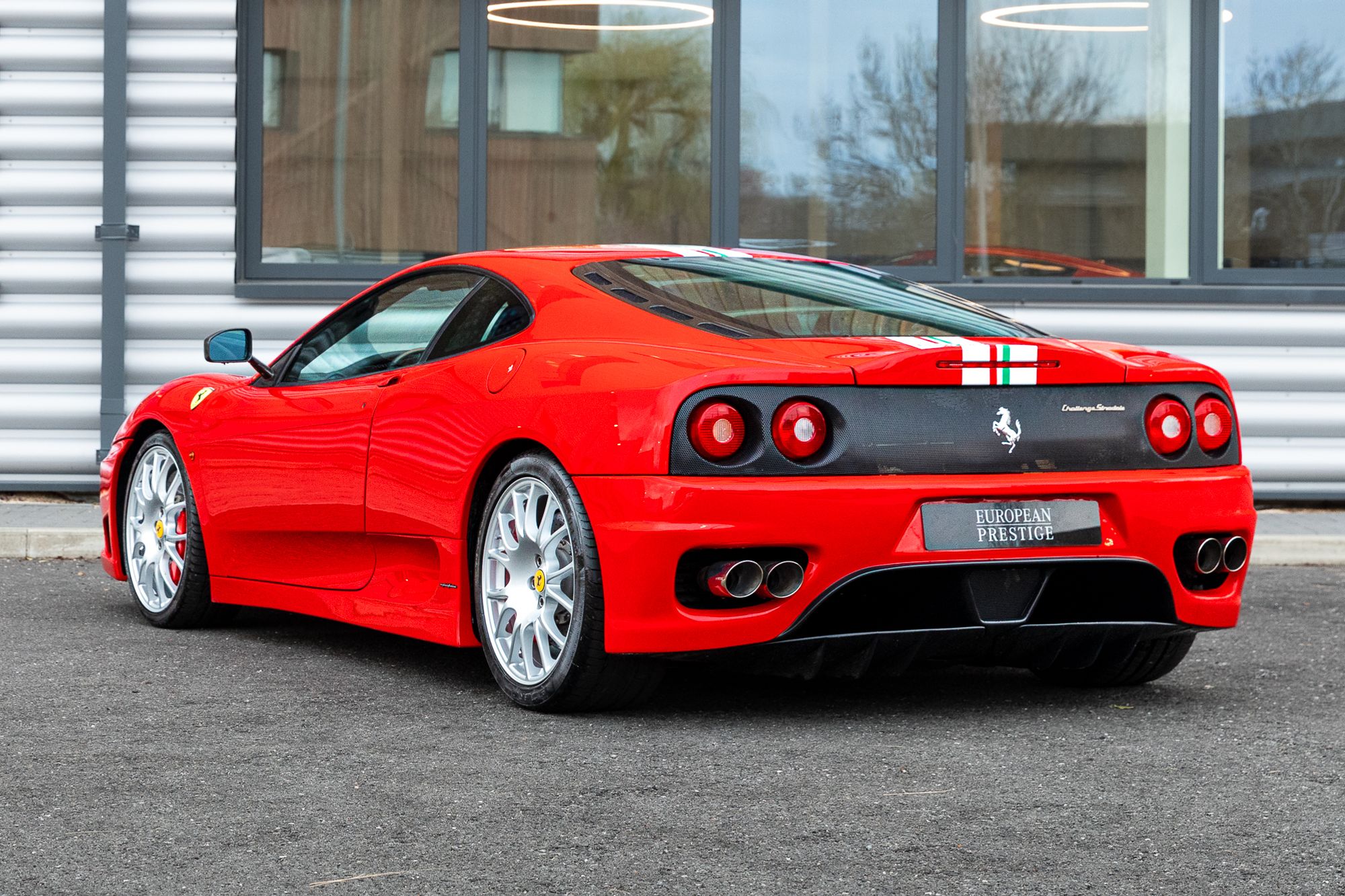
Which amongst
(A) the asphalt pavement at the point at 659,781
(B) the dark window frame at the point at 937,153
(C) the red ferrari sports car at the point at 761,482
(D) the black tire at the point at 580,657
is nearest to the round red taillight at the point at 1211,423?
(C) the red ferrari sports car at the point at 761,482

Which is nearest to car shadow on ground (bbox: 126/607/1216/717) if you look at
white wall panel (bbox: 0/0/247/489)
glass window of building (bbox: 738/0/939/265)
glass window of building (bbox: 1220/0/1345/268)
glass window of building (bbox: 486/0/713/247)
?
white wall panel (bbox: 0/0/247/489)

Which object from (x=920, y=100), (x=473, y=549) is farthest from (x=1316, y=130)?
(x=473, y=549)

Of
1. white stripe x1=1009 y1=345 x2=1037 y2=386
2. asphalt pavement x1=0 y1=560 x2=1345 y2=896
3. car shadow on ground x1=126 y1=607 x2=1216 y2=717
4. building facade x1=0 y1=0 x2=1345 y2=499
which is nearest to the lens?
asphalt pavement x1=0 y1=560 x2=1345 y2=896

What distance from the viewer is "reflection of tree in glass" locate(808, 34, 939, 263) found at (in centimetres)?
1062

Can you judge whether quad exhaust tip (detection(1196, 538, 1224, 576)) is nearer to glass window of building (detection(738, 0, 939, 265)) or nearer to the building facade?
the building facade

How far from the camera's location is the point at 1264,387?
1020cm

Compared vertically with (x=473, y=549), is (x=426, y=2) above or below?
above

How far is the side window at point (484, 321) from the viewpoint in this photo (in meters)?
5.05

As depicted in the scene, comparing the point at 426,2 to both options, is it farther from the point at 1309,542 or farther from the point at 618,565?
the point at 618,565

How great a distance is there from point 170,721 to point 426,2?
6.80 metres

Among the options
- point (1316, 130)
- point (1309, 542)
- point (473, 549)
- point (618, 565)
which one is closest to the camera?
point (618, 565)

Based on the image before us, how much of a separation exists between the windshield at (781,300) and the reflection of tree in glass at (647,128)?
206 inches

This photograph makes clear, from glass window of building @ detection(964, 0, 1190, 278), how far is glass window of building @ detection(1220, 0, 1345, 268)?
0.85 ft

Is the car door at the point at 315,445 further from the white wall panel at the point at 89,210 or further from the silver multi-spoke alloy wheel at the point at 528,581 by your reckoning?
the white wall panel at the point at 89,210
